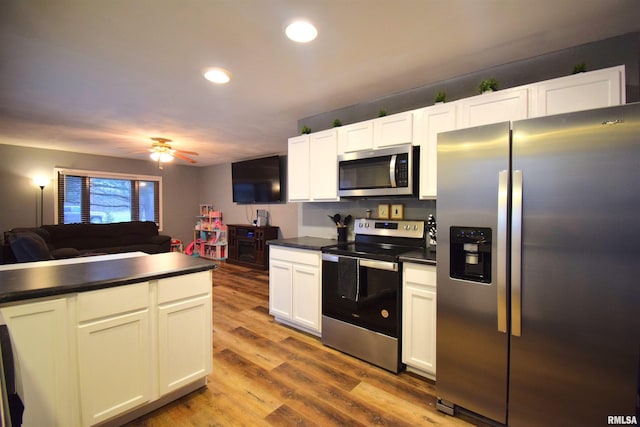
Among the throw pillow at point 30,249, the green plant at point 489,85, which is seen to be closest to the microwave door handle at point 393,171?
the green plant at point 489,85

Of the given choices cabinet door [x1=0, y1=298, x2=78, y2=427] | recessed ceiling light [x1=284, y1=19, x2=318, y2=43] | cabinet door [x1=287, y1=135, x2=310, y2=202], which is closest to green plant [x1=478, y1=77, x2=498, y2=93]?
recessed ceiling light [x1=284, y1=19, x2=318, y2=43]

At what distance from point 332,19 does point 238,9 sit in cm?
54

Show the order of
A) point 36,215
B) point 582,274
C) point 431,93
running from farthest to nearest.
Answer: point 36,215
point 431,93
point 582,274

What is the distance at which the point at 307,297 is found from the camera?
2.84 metres

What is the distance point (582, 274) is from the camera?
4.52 feet

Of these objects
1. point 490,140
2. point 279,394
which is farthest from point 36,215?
point 490,140

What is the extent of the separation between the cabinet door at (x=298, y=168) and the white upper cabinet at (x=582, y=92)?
6.72 ft

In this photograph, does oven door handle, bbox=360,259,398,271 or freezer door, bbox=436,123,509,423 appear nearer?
freezer door, bbox=436,123,509,423

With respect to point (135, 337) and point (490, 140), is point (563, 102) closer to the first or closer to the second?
point (490, 140)

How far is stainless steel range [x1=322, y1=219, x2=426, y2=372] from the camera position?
2.22 m

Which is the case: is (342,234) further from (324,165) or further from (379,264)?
(379,264)

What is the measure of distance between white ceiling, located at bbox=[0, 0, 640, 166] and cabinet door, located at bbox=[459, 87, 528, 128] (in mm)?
331

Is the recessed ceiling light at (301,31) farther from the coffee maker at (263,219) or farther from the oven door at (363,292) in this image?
the coffee maker at (263,219)

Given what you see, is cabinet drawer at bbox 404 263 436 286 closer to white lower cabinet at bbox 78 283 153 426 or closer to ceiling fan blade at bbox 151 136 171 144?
white lower cabinet at bbox 78 283 153 426
